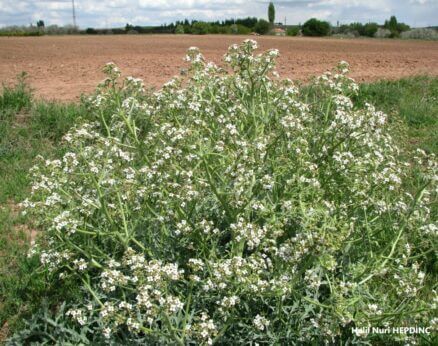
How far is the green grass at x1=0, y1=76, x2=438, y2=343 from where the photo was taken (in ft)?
13.7

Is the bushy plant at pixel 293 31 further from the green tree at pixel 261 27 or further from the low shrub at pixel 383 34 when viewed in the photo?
the low shrub at pixel 383 34

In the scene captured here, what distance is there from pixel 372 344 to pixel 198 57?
9.47 feet

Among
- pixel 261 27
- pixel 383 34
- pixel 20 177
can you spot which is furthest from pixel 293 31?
pixel 20 177

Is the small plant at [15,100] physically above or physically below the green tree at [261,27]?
below

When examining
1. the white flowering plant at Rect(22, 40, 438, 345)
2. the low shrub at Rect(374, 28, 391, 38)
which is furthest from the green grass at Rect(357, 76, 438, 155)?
the low shrub at Rect(374, 28, 391, 38)

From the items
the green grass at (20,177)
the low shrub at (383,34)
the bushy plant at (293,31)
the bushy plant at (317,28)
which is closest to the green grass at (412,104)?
the green grass at (20,177)

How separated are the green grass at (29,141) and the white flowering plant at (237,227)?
52 centimetres

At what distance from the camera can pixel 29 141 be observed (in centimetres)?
711

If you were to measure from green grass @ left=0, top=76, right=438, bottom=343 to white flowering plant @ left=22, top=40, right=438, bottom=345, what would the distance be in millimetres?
517

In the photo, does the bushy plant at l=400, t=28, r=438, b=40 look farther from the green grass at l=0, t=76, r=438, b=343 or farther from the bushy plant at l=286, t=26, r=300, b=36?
the green grass at l=0, t=76, r=438, b=343

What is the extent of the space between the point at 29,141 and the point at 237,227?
16.2ft

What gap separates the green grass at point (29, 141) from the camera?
4180 mm

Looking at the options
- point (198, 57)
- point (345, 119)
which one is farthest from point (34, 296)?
point (345, 119)

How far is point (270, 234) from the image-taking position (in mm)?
3373
